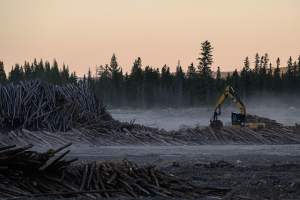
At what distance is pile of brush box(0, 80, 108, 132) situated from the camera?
95.3 ft

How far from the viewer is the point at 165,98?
7062 centimetres

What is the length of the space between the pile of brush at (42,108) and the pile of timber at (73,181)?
15.9m

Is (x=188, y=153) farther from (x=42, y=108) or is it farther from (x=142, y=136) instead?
(x=42, y=108)

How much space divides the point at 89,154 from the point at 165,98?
47528mm

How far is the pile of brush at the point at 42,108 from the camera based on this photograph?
29.1m

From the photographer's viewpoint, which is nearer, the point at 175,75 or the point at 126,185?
the point at 126,185

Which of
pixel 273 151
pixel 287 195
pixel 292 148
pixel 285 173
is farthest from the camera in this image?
pixel 292 148

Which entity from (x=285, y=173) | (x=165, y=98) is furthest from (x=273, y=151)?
(x=165, y=98)

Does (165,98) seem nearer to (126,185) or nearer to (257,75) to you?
(257,75)

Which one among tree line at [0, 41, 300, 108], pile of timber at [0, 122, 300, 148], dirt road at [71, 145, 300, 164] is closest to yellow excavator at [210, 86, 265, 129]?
pile of timber at [0, 122, 300, 148]

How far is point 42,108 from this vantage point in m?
30.1

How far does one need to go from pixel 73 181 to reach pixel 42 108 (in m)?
17.3

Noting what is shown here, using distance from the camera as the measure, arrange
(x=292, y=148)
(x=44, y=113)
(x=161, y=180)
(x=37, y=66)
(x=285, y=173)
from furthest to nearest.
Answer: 1. (x=37, y=66)
2. (x=44, y=113)
3. (x=292, y=148)
4. (x=285, y=173)
5. (x=161, y=180)

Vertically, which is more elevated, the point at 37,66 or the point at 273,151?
the point at 37,66
